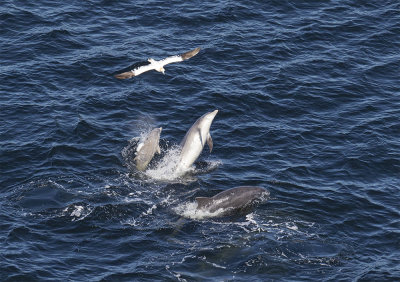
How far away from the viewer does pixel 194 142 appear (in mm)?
40844

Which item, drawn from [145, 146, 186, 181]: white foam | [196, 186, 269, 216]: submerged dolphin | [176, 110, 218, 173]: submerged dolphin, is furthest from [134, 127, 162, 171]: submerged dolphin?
[196, 186, 269, 216]: submerged dolphin

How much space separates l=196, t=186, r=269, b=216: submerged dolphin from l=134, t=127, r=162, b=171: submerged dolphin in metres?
5.57

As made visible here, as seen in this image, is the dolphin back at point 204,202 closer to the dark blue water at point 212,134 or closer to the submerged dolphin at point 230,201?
the submerged dolphin at point 230,201

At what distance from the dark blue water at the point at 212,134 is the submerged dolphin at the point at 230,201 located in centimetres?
47

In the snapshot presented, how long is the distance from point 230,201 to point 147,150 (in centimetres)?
687

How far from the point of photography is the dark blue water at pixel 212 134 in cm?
3388

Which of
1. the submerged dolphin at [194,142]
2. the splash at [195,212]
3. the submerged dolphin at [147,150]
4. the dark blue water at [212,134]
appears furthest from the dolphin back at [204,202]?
the submerged dolphin at [147,150]

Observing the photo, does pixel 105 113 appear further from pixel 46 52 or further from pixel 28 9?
pixel 28 9

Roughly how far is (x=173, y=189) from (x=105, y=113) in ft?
30.5

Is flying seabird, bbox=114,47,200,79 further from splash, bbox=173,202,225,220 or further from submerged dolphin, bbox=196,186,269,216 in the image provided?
submerged dolphin, bbox=196,186,269,216

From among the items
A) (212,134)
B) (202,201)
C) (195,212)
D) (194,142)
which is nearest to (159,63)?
(194,142)

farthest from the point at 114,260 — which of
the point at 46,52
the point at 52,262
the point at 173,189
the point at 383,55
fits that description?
the point at 383,55

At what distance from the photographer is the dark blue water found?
33.9m

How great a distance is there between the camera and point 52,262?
108 ft
